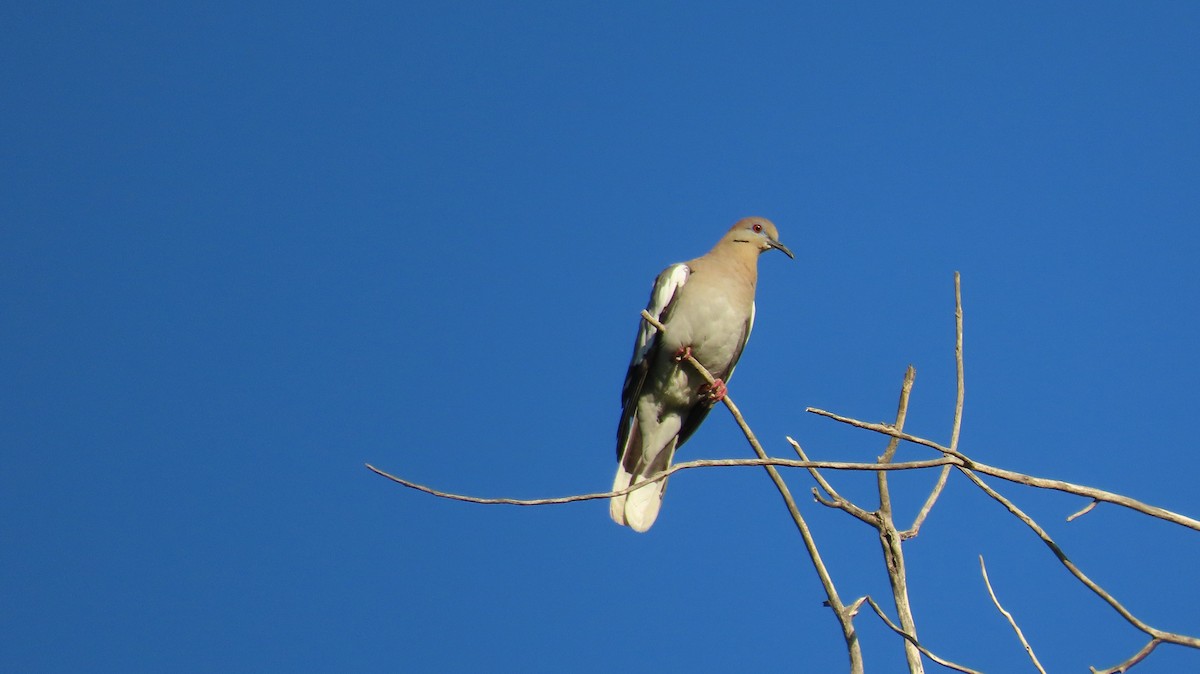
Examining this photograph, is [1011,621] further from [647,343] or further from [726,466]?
[647,343]

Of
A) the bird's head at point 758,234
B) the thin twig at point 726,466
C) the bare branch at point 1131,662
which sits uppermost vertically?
the bird's head at point 758,234

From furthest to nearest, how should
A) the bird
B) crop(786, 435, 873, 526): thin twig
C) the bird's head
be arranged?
the bird's head → the bird → crop(786, 435, 873, 526): thin twig

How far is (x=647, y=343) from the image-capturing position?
7.41 meters

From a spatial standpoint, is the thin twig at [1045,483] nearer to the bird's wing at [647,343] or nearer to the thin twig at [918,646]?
the thin twig at [918,646]

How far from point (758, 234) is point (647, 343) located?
1475 millimetres

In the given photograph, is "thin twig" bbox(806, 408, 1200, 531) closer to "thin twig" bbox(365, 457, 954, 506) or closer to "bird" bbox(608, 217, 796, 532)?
"thin twig" bbox(365, 457, 954, 506)

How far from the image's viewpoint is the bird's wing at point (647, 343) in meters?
7.43

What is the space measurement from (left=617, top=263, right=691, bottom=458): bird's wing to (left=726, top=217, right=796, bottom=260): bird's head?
0.75 metres

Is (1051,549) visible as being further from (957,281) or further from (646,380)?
(646,380)

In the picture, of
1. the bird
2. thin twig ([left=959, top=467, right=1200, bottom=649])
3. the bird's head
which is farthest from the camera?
the bird's head

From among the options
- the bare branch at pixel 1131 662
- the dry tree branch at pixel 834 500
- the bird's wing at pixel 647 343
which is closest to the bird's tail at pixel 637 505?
the bird's wing at pixel 647 343

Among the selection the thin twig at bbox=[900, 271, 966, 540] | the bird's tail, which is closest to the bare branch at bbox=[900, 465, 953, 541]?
the thin twig at bbox=[900, 271, 966, 540]

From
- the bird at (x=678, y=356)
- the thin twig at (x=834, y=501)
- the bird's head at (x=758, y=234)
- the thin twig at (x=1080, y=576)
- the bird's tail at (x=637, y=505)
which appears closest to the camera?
the thin twig at (x=1080, y=576)

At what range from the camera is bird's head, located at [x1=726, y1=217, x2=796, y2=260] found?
8.32m
